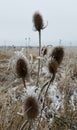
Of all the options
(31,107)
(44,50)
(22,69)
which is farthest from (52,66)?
(44,50)

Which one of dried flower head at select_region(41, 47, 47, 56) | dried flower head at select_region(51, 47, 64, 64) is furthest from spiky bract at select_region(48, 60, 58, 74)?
dried flower head at select_region(41, 47, 47, 56)

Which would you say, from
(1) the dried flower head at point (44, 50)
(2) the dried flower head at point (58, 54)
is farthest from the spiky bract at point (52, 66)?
(1) the dried flower head at point (44, 50)

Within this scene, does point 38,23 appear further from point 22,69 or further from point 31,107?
point 31,107

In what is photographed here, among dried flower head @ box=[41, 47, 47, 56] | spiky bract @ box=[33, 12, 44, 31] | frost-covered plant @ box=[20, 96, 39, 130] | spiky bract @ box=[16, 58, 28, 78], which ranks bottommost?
frost-covered plant @ box=[20, 96, 39, 130]

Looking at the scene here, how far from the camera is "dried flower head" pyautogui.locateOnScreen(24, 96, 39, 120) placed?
7.71 feet

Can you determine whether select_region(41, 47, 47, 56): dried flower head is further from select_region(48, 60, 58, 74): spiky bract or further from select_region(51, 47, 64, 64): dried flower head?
select_region(48, 60, 58, 74): spiky bract

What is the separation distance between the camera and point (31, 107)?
93.0 inches

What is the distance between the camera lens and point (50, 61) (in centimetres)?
261

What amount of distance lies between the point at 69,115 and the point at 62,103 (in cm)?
20

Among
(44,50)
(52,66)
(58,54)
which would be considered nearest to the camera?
(52,66)

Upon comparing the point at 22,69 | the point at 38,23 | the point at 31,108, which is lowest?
the point at 31,108

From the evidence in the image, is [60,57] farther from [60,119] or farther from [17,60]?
[60,119]

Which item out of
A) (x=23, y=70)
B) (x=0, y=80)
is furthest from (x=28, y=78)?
(x=0, y=80)

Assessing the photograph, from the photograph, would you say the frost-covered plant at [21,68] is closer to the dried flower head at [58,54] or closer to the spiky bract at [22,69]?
the spiky bract at [22,69]
